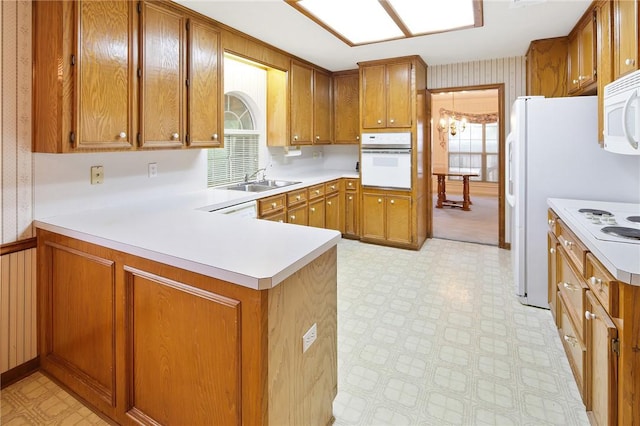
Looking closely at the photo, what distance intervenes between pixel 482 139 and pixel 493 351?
8.27 meters

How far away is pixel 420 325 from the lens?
2.69 m

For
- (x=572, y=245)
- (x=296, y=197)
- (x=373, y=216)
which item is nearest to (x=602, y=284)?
(x=572, y=245)

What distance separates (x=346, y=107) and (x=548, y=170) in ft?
10.2

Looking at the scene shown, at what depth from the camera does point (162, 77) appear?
8.39ft

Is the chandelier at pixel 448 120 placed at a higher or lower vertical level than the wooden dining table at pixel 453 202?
higher

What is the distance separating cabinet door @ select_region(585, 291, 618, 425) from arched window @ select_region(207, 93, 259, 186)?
3187 mm

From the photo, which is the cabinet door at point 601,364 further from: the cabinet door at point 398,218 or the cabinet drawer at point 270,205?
the cabinet door at point 398,218

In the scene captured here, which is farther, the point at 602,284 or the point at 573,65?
the point at 573,65

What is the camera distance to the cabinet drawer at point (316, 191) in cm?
431

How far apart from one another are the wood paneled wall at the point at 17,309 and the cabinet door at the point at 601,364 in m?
2.90

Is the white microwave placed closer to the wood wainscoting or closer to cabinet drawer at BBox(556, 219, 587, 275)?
cabinet drawer at BBox(556, 219, 587, 275)

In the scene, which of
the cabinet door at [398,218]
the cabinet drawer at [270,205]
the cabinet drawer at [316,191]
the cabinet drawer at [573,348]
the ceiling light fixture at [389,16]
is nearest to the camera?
the cabinet drawer at [573,348]

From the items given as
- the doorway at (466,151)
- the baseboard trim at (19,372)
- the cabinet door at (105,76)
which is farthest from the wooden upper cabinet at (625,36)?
the doorway at (466,151)

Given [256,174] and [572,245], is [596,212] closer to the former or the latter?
[572,245]
